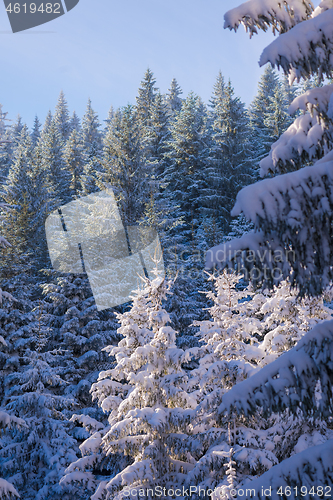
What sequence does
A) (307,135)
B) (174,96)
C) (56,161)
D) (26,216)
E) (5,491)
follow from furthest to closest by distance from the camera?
(174,96)
(56,161)
(26,216)
(5,491)
(307,135)

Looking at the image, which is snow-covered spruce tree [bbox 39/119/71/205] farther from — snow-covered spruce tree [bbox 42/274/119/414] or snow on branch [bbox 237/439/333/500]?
snow on branch [bbox 237/439/333/500]

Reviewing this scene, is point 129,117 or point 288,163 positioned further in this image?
point 129,117

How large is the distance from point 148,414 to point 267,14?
28.0 feet

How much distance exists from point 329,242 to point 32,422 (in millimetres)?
13748

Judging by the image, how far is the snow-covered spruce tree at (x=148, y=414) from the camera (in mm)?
8555

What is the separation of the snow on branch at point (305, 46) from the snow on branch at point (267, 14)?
34.5 inches

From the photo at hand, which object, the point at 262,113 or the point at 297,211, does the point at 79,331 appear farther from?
the point at 262,113

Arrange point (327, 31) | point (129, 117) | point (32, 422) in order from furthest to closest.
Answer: point (129, 117) → point (32, 422) → point (327, 31)

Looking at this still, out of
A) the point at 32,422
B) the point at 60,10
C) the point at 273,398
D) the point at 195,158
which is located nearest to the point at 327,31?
the point at 273,398

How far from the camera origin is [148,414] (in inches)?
342

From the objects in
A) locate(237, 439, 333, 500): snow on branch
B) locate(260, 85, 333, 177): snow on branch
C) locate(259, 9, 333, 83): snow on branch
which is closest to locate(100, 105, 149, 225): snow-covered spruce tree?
locate(260, 85, 333, 177): snow on branch

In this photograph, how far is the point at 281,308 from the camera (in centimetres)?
951

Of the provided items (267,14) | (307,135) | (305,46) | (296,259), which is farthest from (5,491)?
(267,14)

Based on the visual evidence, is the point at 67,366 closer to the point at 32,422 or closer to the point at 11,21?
the point at 32,422
